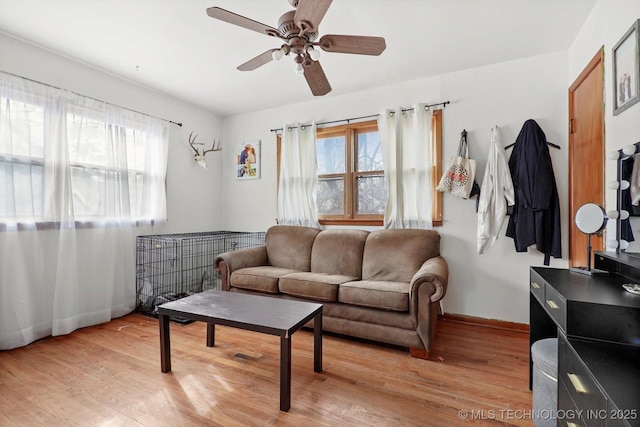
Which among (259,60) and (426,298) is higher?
(259,60)

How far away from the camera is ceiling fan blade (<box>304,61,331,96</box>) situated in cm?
205

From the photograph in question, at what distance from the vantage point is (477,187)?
295 centimetres

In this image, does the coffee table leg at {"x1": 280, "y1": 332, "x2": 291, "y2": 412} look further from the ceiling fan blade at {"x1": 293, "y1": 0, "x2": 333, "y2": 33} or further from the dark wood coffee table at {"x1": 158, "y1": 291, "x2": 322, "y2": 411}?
the ceiling fan blade at {"x1": 293, "y1": 0, "x2": 333, "y2": 33}

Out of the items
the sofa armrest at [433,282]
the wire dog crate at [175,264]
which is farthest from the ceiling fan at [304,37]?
the wire dog crate at [175,264]

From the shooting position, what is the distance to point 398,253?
3018 mm

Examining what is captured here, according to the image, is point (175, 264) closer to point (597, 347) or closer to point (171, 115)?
point (171, 115)

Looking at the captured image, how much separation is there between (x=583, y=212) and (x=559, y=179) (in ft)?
4.35

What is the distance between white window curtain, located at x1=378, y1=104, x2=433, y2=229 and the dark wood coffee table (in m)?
1.61

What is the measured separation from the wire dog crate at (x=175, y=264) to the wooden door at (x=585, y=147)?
3304 millimetres

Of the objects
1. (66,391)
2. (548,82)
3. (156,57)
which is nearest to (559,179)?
(548,82)

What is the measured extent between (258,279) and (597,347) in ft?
8.17

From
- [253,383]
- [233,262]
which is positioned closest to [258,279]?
[233,262]

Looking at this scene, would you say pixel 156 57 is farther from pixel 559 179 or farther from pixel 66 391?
pixel 559 179

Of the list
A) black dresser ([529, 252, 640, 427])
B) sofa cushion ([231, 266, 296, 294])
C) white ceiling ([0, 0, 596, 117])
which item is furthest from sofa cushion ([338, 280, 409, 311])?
white ceiling ([0, 0, 596, 117])
